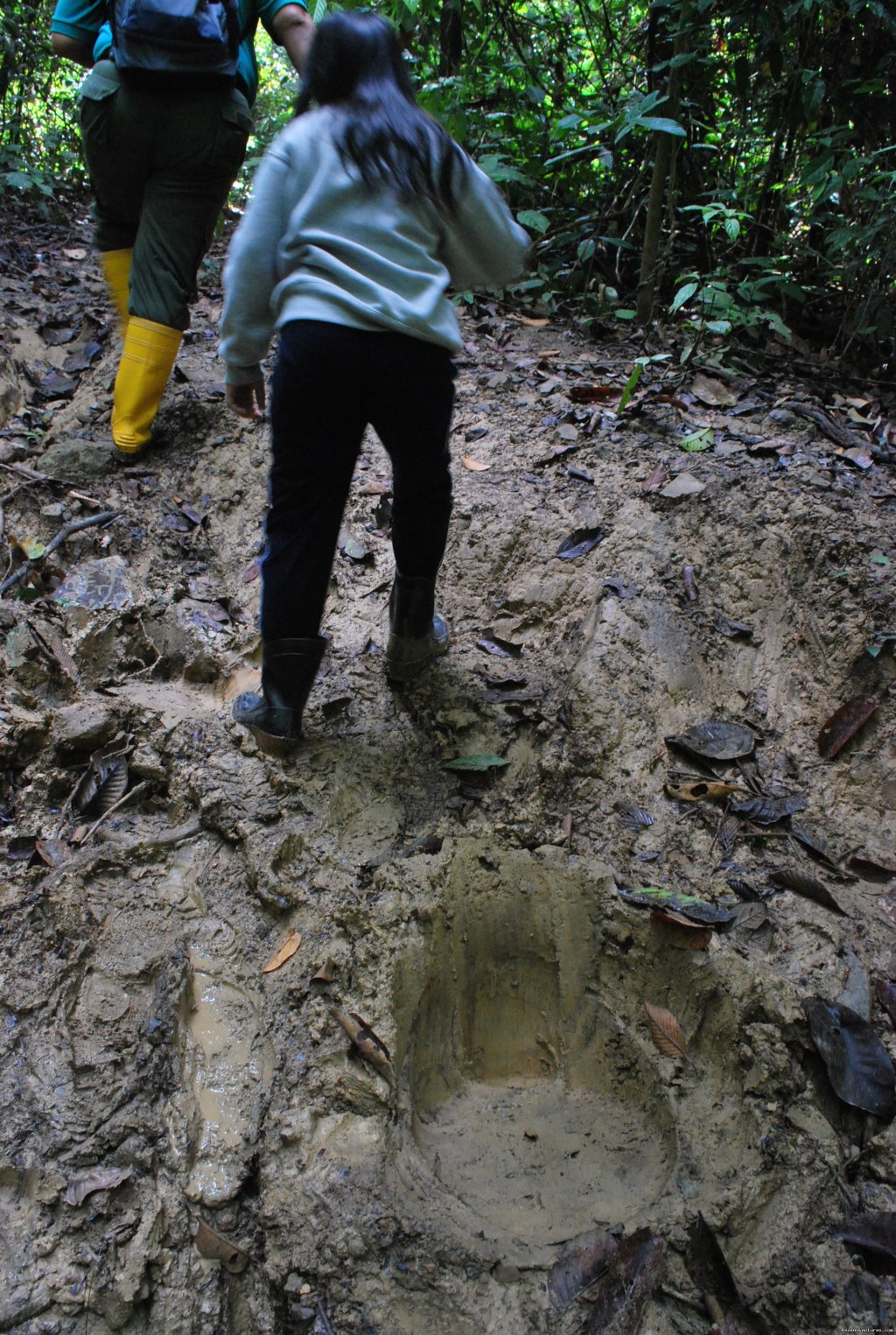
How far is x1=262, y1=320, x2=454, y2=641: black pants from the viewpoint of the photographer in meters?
1.88

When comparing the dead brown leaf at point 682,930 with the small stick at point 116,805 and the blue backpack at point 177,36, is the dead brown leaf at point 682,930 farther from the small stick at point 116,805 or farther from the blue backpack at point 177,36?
the blue backpack at point 177,36

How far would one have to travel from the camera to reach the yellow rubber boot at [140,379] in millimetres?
3160

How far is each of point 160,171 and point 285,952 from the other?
8.80 feet

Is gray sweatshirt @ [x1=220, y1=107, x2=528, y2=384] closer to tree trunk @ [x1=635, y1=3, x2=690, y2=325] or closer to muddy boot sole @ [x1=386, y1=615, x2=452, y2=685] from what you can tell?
muddy boot sole @ [x1=386, y1=615, x2=452, y2=685]

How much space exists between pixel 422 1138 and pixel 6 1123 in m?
0.83

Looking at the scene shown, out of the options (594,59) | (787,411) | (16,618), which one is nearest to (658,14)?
(594,59)

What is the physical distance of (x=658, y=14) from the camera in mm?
4066

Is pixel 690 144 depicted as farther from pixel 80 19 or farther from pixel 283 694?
pixel 283 694

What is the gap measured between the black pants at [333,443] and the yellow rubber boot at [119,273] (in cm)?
172

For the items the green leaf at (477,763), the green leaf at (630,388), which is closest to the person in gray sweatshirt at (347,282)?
the green leaf at (477,763)

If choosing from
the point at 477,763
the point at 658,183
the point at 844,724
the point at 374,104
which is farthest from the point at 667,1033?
the point at 658,183

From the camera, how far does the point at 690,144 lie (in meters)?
4.38

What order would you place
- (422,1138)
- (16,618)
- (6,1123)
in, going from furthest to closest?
(16,618)
(422,1138)
(6,1123)

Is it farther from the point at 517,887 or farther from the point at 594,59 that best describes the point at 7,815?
the point at 594,59
